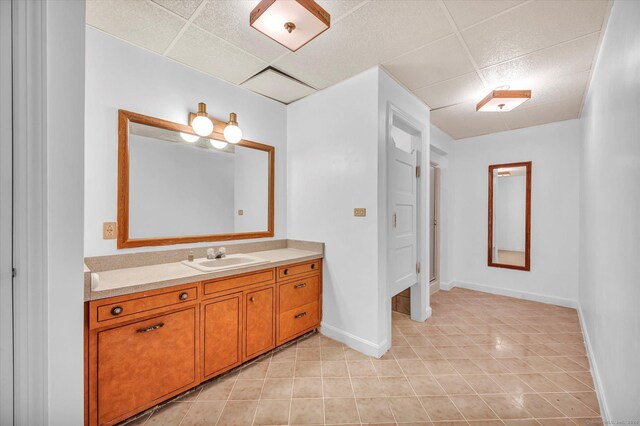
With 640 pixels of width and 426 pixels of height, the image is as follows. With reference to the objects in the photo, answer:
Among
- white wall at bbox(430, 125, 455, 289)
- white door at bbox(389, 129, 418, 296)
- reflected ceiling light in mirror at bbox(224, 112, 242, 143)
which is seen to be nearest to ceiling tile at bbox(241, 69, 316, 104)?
reflected ceiling light in mirror at bbox(224, 112, 242, 143)

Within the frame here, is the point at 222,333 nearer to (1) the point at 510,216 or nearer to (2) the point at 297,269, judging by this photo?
(2) the point at 297,269

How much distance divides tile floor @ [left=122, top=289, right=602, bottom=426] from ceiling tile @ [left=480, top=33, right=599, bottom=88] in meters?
2.61

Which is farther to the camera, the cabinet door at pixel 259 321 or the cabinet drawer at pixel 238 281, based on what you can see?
the cabinet door at pixel 259 321

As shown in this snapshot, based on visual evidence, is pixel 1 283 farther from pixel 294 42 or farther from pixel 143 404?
pixel 294 42

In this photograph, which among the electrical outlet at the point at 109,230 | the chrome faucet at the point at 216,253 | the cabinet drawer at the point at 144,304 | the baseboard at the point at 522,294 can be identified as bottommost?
the baseboard at the point at 522,294

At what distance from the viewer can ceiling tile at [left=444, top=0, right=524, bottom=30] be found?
1595 mm

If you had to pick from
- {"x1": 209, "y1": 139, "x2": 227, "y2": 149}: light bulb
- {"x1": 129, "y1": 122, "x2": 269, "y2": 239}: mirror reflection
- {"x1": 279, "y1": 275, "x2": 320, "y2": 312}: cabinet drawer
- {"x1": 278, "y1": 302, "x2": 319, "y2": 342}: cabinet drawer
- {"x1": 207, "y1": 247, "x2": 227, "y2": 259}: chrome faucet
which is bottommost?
{"x1": 278, "y1": 302, "x2": 319, "y2": 342}: cabinet drawer

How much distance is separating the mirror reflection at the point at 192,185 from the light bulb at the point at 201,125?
13cm

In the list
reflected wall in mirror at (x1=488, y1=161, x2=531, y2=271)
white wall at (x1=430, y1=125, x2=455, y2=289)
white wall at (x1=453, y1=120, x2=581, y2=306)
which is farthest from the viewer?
white wall at (x1=430, y1=125, x2=455, y2=289)

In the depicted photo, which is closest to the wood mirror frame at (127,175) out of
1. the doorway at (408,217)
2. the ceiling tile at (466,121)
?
the doorway at (408,217)

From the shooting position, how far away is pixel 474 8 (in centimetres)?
164

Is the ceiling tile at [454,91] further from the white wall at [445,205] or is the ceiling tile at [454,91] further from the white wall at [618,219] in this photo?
the white wall at [445,205]

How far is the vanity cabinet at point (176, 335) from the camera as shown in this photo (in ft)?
4.77

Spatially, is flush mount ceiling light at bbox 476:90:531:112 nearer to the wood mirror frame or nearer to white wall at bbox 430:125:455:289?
white wall at bbox 430:125:455:289
